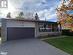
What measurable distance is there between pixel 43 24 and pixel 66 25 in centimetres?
2205

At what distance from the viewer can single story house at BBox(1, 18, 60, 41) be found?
2991cm

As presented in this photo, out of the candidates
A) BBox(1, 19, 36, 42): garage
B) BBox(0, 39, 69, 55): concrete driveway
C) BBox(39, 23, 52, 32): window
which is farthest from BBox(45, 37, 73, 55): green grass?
BBox(39, 23, 52, 32): window

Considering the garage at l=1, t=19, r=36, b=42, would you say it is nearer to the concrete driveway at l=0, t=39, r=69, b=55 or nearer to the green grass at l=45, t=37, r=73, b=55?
the green grass at l=45, t=37, r=73, b=55

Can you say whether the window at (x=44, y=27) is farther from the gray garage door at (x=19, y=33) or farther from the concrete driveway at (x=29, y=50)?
the concrete driveway at (x=29, y=50)

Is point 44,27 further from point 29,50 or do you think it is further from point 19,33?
point 29,50

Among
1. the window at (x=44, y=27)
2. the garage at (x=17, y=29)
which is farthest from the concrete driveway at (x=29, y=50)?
the window at (x=44, y=27)

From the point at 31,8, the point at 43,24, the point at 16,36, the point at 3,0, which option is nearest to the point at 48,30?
the point at 43,24

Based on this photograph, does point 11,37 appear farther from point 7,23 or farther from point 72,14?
point 72,14

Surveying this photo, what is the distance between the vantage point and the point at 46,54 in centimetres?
1614

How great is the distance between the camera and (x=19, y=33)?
32812mm

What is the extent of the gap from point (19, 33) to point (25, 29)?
169 cm

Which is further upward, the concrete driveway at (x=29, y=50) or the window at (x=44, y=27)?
the window at (x=44, y=27)

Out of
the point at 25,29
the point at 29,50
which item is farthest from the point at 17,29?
the point at 29,50

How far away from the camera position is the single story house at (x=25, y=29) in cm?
2991
